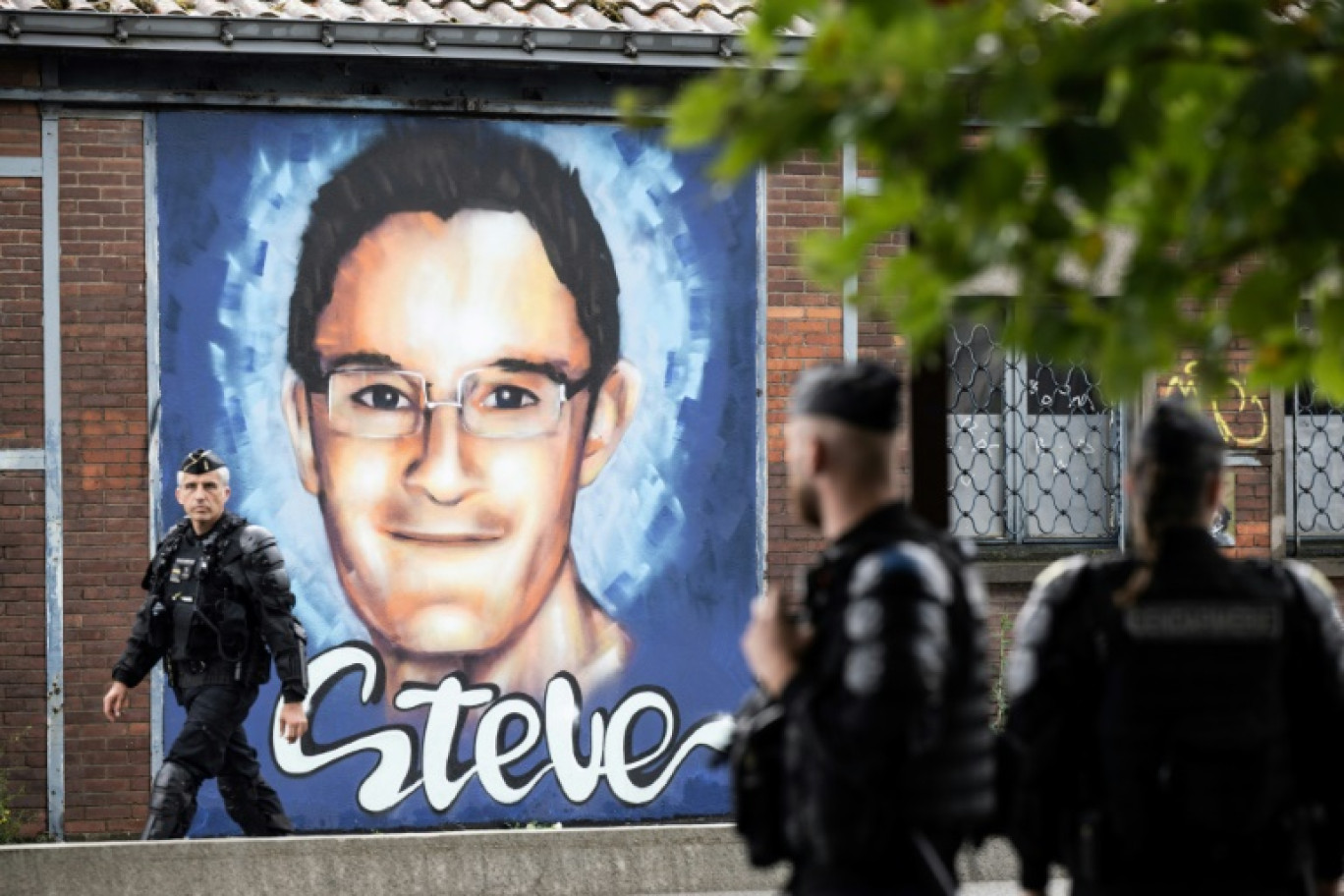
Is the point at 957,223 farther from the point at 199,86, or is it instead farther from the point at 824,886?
the point at 199,86

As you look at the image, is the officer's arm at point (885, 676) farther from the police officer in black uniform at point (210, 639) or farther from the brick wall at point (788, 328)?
the brick wall at point (788, 328)

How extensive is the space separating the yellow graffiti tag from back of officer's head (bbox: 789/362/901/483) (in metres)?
11.1

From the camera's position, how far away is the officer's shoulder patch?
4078 mm

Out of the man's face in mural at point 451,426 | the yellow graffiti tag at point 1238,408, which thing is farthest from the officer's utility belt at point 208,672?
the yellow graffiti tag at point 1238,408

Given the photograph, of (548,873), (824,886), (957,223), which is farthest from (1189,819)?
(548,873)

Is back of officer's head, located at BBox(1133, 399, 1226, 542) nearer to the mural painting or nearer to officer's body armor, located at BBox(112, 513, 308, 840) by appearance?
officer's body armor, located at BBox(112, 513, 308, 840)

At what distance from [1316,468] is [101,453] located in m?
8.04

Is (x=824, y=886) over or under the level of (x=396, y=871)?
over

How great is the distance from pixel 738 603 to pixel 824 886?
10.3 metres

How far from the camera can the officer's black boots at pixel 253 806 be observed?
1179 centimetres

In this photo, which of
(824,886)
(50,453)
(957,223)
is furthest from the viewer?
(50,453)

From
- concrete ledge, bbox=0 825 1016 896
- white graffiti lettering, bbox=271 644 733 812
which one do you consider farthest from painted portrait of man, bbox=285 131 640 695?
concrete ledge, bbox=0 825 1016 896

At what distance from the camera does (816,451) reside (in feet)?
14.3

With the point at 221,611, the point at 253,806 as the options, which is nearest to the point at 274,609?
the point at 221,611
